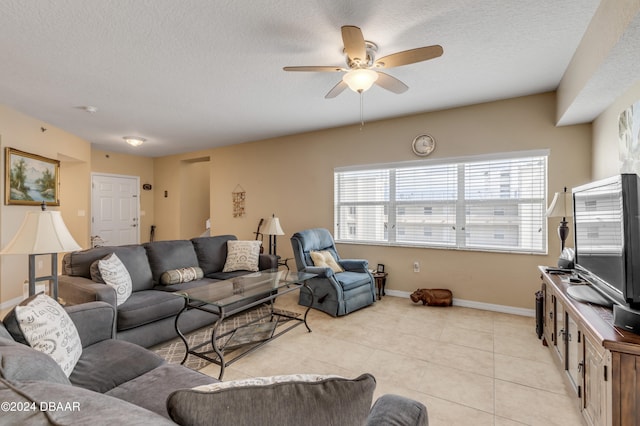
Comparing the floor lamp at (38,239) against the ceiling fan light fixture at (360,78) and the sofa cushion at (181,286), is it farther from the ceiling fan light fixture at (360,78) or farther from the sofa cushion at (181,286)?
the ceiling fan light fixture at (360,78)

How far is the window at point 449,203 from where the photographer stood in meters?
3.63

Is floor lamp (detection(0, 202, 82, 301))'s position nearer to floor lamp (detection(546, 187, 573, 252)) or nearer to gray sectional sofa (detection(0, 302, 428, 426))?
gray sectional sofa (detection(0, 302, 428, 426))

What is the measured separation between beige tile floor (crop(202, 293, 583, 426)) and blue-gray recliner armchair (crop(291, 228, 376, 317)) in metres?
0.15

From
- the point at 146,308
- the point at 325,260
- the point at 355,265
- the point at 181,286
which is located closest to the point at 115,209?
the point at 181,286

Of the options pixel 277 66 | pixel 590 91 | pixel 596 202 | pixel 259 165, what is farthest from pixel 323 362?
pixel 259 165

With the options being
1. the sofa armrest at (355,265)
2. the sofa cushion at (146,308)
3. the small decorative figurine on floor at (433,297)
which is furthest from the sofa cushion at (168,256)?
the small decorative figurine on floor at (433,297)

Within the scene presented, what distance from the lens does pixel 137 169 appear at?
7.05m

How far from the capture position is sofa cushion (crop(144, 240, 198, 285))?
3379mm

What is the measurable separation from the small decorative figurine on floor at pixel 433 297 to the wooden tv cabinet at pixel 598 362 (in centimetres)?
158

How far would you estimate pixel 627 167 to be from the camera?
2332 millimetres

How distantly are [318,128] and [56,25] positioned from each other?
10.9ft

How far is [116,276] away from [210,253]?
130cm

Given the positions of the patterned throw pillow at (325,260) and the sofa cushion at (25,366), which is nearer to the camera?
the sofa cushion at (25,366)

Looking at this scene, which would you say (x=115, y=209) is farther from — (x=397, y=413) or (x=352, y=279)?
(x=397, y=413)
